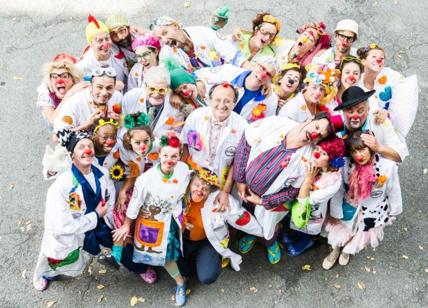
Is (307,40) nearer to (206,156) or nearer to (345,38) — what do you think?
(345,38)

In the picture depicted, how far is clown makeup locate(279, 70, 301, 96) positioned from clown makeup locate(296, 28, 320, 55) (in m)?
0.64

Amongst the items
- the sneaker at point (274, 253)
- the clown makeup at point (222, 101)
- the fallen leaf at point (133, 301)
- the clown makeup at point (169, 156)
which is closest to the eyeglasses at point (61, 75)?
the clown makeup at point (169, 156)

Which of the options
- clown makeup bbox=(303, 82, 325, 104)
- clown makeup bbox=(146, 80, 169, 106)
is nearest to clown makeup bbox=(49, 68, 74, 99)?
clown makeup bbox=(146, 80, 169, 106)

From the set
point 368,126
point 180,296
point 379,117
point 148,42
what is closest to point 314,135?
point 368,126

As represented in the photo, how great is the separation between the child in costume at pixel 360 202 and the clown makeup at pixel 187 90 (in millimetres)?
1582

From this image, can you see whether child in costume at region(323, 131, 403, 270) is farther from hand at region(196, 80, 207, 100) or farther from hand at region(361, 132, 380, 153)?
hand at region(196, 80, 207, 100)

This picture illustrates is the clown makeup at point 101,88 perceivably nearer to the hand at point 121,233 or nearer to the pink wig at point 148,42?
the pink wig at point 148,42

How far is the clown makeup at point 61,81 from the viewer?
465 centimetres

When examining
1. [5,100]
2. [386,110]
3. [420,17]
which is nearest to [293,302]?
[386,110]

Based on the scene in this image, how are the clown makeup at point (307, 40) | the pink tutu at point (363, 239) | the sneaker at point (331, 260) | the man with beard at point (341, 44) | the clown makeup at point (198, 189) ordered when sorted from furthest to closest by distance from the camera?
the clown makeup at point (307, 40) → the man with beard at point (341, 44) → the sneaker at point (331, 260) → the pink tutu at point (363, 239) → the clown makeup at point (198, 189)

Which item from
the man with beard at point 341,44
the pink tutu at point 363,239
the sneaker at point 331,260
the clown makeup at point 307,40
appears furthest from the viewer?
the clown makeup at point 307,40

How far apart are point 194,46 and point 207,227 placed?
7.22 feet

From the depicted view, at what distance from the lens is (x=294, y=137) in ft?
A: 13.4

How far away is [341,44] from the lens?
5.18 m
